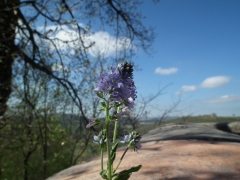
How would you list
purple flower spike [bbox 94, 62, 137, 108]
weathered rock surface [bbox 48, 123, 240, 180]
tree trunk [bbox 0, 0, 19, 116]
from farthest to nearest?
tree trunk [bbox 0, 0, 19, 116], weathered rock surface [bbox 48, 123, 240, 180], purple flower spike [bbox 94, 62, 137, 108]

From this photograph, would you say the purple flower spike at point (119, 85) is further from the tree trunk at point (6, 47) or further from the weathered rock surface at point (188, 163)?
A: the tree trunk at point (6, 47)

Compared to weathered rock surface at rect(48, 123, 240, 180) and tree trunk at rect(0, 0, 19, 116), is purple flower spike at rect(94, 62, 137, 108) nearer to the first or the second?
weathered rock surface at rect(48, 123, 240, 180)

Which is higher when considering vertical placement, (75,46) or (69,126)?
(75,46)

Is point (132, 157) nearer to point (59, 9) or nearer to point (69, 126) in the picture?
point (59, 9)

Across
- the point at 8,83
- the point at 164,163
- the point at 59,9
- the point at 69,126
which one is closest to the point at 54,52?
the point at 59,9

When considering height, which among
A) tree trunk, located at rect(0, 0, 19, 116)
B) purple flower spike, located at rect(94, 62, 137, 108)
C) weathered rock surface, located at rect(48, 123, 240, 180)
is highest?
tree trunk, located at rect(0, 0, 19, 116)

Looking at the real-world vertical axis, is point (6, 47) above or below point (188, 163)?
above

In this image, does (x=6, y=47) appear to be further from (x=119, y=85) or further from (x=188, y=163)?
(x=119, y=85)

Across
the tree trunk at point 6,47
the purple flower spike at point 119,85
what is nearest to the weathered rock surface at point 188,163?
the purple flower spike at point 119,85

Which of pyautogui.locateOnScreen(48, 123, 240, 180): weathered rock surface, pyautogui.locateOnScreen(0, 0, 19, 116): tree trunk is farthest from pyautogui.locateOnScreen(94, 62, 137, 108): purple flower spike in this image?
pyautogui.locateOnScreen(0, 0, 19, 116): tree trunk

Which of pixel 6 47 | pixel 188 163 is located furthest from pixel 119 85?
pixel 6 47

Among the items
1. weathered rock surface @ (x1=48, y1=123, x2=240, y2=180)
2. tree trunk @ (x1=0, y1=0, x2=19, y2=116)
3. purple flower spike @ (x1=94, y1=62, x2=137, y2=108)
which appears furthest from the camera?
tree trunk @ (x1=0, y1=0, x2=19, y2=116)
